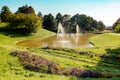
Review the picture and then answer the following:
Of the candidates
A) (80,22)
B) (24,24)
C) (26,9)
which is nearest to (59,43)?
(24,24)

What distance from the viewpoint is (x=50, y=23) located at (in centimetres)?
10081

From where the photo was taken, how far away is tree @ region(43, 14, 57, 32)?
329 ft

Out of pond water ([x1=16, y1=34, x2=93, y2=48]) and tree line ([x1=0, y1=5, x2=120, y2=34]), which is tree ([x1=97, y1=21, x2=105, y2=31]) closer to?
tree line ([x1=0, y1=5, x2=120, y2=34])

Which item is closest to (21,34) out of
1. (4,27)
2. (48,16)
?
(4,27)

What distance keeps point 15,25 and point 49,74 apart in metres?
50.7

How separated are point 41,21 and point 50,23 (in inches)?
883

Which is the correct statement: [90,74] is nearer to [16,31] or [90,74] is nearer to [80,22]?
[16,31]

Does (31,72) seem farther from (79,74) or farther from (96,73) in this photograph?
(96,73)

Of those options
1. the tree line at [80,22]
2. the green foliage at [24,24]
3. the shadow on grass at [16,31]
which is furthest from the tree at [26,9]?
the green foliage at [24,24]

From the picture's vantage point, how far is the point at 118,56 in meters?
30.4

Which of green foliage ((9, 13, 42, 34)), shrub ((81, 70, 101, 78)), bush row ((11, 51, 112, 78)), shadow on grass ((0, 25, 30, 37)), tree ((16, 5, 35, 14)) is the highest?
tree ((16, 5, 35, 14))

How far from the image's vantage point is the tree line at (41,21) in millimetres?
69375

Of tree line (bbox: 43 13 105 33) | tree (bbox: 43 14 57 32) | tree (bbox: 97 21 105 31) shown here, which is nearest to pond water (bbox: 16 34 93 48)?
tree (bbox: 43 14 57 32)

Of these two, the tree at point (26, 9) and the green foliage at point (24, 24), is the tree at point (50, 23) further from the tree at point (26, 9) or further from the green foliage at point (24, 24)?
the green foliage at point (24, 24)
